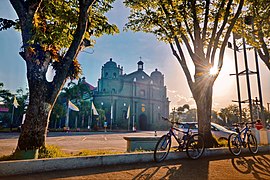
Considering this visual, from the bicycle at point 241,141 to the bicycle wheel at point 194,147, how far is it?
1191 millimetres

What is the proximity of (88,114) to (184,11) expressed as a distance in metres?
38.7

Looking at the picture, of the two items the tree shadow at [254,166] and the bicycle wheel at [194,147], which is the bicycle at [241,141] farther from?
the bicycle wheel at [194,147]

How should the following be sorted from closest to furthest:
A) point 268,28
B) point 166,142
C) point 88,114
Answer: point 166,142 → point 268,28 → point 88,114

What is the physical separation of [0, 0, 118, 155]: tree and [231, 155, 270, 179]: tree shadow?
204 inches

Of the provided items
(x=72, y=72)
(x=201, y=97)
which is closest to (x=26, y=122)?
(x=72, y=72)

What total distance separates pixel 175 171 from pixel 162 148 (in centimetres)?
107

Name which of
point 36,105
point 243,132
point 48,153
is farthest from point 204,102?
point 36,105

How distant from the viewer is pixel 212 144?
784 centimetres

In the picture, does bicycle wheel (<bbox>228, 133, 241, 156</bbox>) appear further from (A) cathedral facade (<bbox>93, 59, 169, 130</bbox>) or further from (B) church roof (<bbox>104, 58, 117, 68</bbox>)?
(B) church roof (<bbox>104, 58, 117, 68</bbox>)

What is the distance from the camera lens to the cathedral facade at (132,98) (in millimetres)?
47219

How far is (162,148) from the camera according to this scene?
570 centimetres

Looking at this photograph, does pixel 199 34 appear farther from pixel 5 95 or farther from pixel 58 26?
pixel 5 95

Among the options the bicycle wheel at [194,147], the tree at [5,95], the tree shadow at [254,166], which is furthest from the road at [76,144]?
the tree at [5,95]

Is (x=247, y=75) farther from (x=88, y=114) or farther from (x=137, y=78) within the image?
(x=137, y=78)
